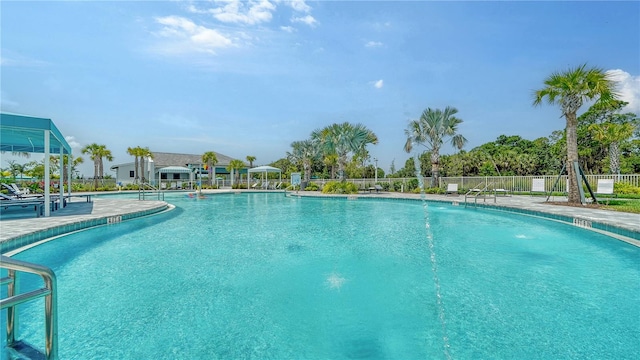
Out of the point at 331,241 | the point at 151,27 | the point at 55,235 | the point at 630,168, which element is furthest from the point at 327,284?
the point at 630,168

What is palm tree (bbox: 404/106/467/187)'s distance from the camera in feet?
67.8

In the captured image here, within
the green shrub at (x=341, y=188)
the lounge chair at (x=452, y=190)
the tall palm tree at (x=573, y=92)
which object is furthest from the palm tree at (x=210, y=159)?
the tall palm tree at (x=573, y=92)

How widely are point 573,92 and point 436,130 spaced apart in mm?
9562

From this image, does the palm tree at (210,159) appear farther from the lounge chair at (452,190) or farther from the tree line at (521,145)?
the lounge chair at (452,190)

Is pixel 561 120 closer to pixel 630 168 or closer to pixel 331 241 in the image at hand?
pixel 331 241

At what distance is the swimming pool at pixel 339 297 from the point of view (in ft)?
9.25

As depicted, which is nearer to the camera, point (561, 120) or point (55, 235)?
point (55, 235)

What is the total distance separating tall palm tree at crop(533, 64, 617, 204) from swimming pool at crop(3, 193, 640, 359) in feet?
18.8

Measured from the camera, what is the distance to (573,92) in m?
11.5

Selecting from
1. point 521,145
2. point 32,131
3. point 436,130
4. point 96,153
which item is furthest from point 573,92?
point 96,153

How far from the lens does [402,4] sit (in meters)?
11.7

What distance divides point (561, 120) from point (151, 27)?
15385 millimetres

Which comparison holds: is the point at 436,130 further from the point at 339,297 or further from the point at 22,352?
the point at 22,352

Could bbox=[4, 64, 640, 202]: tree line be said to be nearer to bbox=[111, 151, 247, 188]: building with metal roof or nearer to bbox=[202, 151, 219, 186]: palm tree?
bbox=[202, 151, 219, 186]: palm tree
